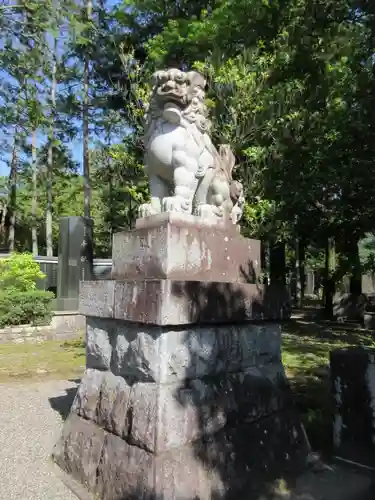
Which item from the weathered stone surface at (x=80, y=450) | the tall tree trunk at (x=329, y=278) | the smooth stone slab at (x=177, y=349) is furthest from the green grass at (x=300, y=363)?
the tall tree trunk at (x=329, y=278)

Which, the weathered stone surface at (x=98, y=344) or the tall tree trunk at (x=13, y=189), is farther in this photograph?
the tall tree trunk at (x=13, y=189)

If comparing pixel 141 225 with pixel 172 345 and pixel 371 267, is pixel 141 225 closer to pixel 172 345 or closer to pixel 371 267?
pixel 172 345

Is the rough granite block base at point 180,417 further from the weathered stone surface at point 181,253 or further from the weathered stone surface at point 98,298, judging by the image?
the weathered stone surface at point 181,253

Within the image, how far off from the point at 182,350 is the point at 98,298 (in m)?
0.90

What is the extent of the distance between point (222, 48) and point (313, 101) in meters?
2.94

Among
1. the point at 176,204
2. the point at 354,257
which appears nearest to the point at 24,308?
the point at 176,204

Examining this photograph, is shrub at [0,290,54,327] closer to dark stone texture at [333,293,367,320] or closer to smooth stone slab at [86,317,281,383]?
smooth stone slab at [86,317,281,383]

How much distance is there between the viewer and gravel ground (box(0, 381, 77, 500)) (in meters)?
3.14

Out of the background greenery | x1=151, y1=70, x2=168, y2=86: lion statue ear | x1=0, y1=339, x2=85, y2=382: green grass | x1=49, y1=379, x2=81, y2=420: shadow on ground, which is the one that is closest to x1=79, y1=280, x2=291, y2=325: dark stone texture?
x1=151, y1=70, x2=168, y2=86: lion statue ear

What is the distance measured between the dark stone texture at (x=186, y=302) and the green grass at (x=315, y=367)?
1462mm

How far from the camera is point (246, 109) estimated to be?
34.3ft

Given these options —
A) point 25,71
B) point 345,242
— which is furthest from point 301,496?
point 345,242

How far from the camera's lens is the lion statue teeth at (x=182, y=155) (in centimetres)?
346

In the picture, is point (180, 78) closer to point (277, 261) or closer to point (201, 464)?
point (201, 464)
